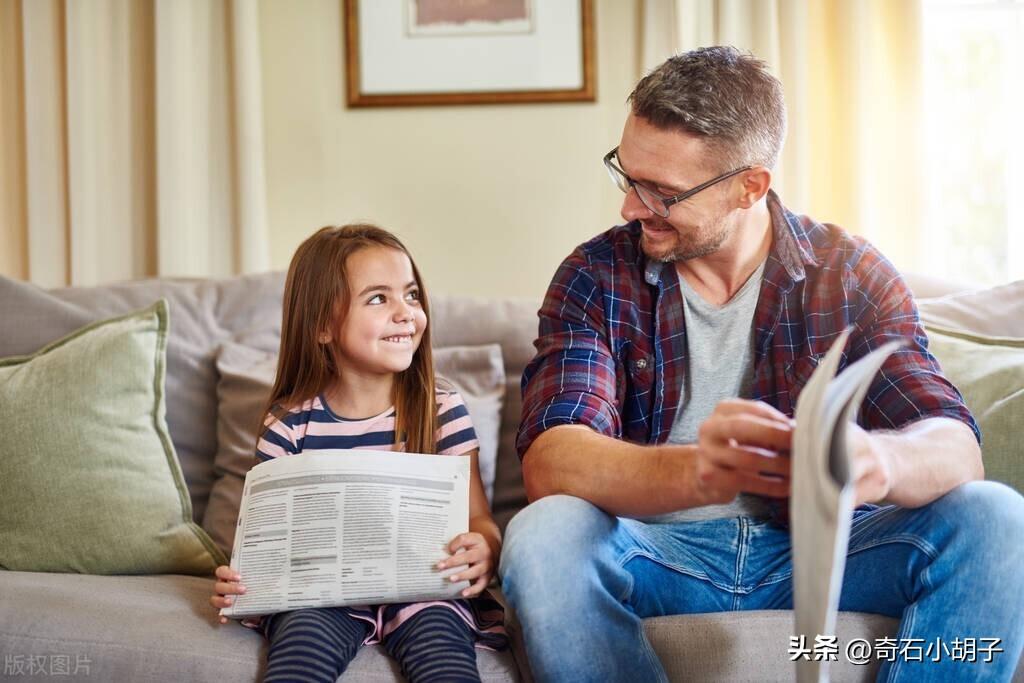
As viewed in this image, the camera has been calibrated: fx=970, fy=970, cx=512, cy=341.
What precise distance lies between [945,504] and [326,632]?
819mm

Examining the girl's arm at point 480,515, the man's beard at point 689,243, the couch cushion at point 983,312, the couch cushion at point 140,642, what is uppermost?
the man's beard at point 689,243

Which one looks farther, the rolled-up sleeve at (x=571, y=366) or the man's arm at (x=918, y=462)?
the rolled-up sleeve at (x=571, y=366)

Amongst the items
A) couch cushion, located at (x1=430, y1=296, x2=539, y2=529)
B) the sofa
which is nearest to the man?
the sofa

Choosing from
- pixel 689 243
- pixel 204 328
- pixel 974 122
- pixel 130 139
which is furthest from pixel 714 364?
pixel 130 139

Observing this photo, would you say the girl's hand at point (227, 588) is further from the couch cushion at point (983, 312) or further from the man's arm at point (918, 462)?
the couch cushion at point (983, 312)

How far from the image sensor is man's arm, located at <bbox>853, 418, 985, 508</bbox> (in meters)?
1.05

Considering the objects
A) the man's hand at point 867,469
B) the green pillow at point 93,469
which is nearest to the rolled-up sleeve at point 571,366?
the man's hand at point 867,469

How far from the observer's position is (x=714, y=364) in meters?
1.53

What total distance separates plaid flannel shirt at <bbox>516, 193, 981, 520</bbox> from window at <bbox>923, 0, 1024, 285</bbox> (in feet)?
3.61

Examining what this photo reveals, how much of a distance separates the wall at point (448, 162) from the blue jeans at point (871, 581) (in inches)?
49.9

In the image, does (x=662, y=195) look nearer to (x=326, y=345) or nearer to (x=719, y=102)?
(x=719, y=102)

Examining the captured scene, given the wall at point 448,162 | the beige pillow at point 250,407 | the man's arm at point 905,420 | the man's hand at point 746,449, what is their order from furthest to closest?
1. the wall at point 448,162
2. the beige pillow at point 250,407
3. the man's arm at point 905,420
4. the man's hand at point 746,449

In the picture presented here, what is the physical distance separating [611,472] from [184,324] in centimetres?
109

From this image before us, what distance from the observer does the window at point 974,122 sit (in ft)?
8.05
